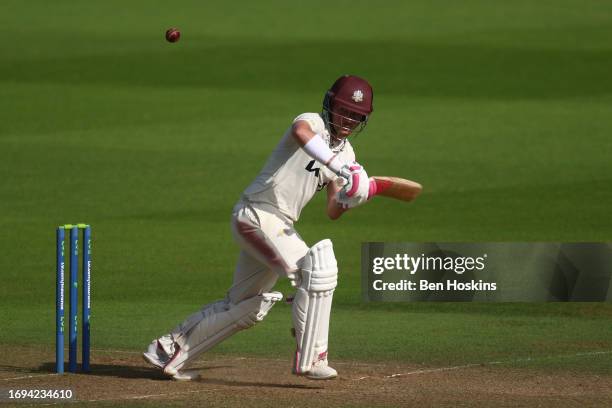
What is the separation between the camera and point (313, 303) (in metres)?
7.97

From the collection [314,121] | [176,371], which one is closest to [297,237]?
[314,121]

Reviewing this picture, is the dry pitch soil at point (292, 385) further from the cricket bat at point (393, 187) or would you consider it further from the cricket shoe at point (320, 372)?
the cricket bat at point (393, 187)

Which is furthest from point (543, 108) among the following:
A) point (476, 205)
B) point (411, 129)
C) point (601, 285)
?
point (601, 285)

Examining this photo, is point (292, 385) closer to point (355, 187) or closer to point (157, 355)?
point (157, 355)

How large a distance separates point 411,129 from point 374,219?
592cm

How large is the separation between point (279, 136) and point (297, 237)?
1343 cm

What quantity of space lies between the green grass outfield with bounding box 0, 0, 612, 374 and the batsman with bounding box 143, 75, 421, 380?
54.7 inches

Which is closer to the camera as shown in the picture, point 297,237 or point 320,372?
point 320,372

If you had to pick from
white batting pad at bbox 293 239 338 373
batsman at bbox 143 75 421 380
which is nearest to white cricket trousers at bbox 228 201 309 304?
batsman at bbox 143 75 421 380

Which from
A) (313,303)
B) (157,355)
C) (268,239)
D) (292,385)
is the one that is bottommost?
(292,385)

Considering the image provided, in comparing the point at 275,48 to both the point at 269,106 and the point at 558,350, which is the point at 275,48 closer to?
the point at 269,106

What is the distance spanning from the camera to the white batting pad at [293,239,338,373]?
794cm

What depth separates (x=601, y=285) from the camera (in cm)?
1210

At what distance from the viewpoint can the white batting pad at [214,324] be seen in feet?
27.1
